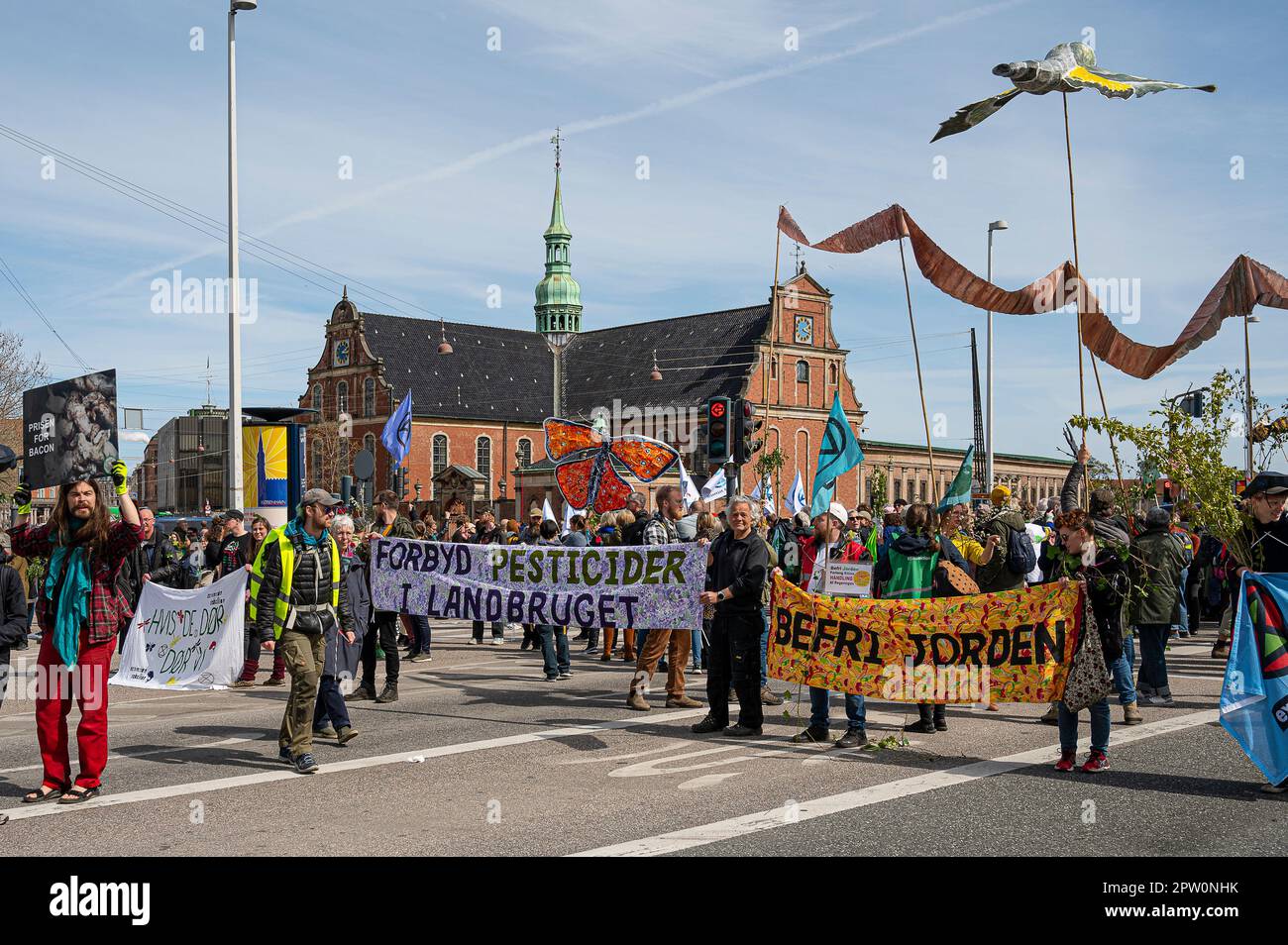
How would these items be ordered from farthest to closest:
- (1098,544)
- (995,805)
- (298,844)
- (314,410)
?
(314,410)
(1098,544)
(995,805)
(298,844)

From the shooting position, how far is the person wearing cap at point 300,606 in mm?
8750

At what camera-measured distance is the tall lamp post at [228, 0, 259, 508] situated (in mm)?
21047


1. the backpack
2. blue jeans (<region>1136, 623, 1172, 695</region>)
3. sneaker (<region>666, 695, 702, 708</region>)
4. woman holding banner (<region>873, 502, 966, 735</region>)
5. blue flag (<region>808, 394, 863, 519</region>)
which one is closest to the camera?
woman holding banner (<region>873, 502, 966, 735</region>)

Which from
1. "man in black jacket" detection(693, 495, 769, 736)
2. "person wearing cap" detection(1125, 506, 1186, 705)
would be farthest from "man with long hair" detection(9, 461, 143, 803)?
"person wearing cap" detection(1125, 506, 1186, 705)

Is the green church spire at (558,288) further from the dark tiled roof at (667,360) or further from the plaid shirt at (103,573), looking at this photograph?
the plaid shirt at (103,573)

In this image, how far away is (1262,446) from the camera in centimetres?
1270

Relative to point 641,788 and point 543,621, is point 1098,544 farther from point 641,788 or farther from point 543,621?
point 543,621

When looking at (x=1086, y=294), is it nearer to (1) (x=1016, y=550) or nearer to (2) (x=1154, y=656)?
(1) (x=1016, y=550)

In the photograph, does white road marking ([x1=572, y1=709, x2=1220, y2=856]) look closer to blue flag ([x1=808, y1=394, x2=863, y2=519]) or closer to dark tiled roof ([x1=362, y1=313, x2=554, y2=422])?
blue flag ([x1=808, y1=394, x2=863, y2=519])

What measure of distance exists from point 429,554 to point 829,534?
15.0 ft

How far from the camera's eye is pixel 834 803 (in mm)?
7566

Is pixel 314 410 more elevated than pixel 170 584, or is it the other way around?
pixel 314 410

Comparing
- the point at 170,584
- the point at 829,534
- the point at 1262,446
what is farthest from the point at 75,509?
the point at 1262,446

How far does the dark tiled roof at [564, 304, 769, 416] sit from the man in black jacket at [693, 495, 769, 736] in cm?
6706
